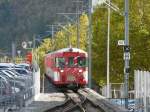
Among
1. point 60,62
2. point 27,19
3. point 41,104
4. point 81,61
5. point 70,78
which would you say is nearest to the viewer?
point 41,104

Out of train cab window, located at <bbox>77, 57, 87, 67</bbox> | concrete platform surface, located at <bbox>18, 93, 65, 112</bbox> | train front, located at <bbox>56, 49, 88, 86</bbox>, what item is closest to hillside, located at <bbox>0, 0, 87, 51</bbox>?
train cab window, located at <bbox>77, 57, 87, 67</bbox>

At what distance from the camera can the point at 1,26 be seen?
172500 mm

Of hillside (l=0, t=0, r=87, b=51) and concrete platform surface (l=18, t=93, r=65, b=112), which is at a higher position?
hillside (l=0, t=0, r=87, b=51)

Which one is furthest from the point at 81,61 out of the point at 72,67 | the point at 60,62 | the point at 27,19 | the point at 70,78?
the point at 27,19

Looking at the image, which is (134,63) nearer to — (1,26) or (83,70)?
(83,70)

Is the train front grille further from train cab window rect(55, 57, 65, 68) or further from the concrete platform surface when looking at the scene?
the concrete platform surface

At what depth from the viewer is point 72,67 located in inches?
1976

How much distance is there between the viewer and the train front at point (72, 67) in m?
50.1

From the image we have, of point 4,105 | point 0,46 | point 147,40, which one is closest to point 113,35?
point 147,40

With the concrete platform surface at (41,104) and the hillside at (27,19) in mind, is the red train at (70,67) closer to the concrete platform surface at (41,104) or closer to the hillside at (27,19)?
the concrete platform surface at (41,104)

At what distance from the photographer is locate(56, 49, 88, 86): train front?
5009cm

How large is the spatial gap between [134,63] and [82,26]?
1353 inches

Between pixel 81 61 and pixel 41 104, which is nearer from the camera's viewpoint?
pixel 41 104

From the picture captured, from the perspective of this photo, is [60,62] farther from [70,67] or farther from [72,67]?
[72,67]
